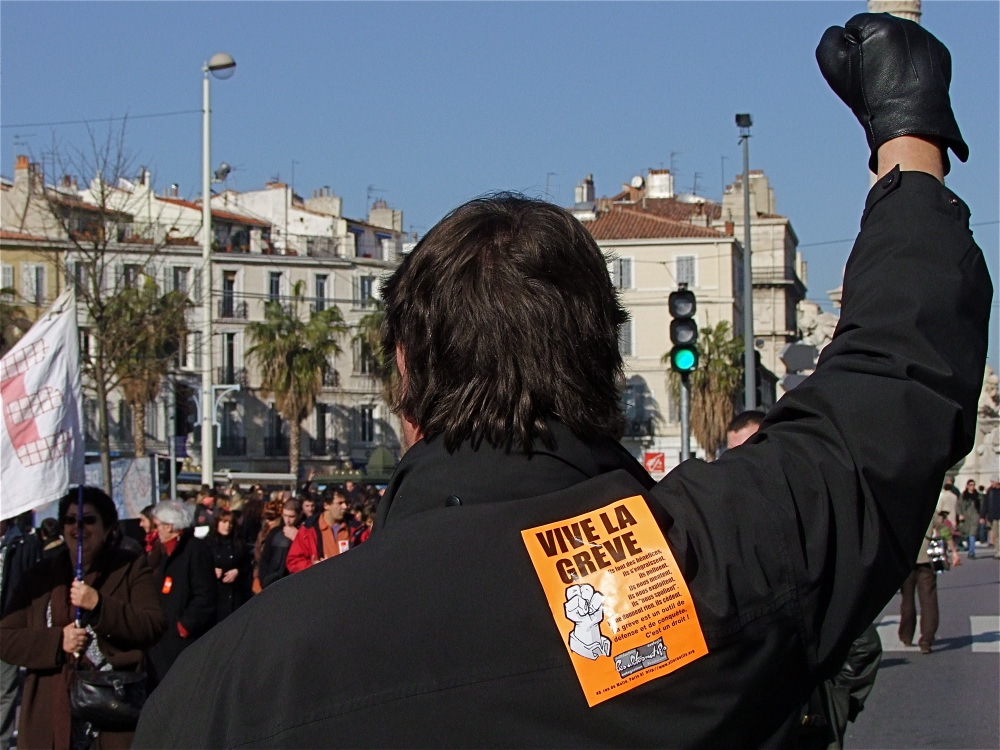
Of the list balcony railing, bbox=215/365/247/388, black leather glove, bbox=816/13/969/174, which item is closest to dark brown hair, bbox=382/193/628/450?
black leather glove, bbox=816/13/969/174

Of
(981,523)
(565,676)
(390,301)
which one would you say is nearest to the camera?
(565,676)

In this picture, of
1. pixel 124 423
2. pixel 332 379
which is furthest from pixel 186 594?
pixel 332 379

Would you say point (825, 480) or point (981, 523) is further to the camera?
point (981, 523)

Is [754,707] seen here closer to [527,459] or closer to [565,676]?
[565,676]

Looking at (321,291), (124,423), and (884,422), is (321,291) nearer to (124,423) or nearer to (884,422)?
(124,423)

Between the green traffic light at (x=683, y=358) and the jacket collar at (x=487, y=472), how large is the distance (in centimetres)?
1272

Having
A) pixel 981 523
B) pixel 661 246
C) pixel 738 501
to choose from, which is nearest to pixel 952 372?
pixel 738 501

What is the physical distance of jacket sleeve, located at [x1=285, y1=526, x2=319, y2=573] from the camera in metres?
11.6

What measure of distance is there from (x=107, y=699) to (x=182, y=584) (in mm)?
3032

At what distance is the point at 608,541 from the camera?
142 centimetres

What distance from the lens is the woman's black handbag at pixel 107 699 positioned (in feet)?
19.3

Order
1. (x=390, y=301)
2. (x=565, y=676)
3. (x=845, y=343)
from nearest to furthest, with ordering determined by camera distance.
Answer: (x=565, y=676)
(x=845, y=343)
(x=390, y=301)

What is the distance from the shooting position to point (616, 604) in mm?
1379

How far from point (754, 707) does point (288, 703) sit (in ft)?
1.60
